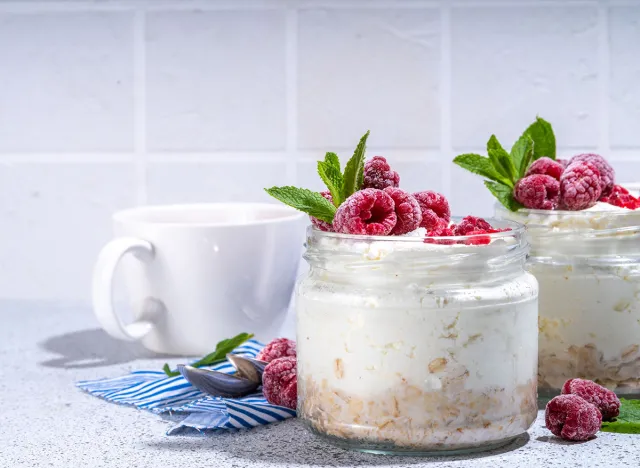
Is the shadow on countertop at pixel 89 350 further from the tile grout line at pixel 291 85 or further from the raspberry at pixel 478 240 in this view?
the raspberry at pixel 478 240

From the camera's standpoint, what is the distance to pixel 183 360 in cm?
102

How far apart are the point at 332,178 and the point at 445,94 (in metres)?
0.58

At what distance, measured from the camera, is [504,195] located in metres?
0.84

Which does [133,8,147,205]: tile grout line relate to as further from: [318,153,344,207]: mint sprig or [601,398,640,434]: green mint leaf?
[601,398,640,434]: green mint leaf

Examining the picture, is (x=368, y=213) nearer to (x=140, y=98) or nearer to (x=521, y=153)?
(x=521, y=153)

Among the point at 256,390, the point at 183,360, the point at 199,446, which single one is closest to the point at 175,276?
the point at 183,360

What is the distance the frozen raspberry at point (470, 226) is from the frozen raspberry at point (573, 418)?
5.5 inches

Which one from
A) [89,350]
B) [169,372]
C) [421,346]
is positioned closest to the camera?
[421,346]

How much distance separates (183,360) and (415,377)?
41 cm

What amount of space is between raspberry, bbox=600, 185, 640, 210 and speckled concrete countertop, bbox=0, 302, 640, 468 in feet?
0.69

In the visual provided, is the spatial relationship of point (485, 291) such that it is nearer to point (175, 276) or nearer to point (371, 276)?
point (371, 276)

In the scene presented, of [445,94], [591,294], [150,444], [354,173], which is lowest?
[150,444]

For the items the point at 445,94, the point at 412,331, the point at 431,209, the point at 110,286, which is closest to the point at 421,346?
the point at 412,331

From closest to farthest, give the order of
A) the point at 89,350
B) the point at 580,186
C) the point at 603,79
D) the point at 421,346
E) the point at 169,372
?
the point at 421,346 < the point at 580,186 < the point at 169,372 < the point at 89,350 < the point at 603,79
